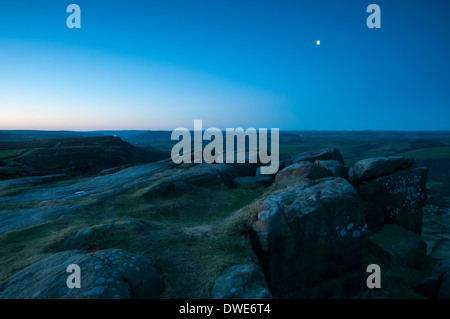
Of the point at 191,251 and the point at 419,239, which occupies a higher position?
the point at 191,251

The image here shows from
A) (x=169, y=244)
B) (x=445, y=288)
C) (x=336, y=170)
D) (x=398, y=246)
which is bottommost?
(x=445, y=288)

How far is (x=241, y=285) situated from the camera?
689 cm

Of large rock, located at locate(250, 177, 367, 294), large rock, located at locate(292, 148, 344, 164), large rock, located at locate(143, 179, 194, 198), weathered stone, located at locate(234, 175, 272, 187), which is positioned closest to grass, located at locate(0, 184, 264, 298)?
large rock, located at locate(250, 177, 367, 294)

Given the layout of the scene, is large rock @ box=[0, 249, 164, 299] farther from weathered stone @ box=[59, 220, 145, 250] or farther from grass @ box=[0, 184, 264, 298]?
weathered stone @ box=[59, 220, 145, 250]

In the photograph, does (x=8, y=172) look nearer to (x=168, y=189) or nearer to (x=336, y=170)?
(x=168, y=189)

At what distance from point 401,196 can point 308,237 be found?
894 centimetres

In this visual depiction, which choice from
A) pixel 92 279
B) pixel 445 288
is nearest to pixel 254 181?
pixel 445 288

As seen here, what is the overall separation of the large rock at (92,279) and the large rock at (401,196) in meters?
13.9

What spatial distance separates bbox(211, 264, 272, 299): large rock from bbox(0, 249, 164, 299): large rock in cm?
194

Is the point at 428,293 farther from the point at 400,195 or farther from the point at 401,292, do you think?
the point at 400,195

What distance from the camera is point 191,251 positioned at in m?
9.49

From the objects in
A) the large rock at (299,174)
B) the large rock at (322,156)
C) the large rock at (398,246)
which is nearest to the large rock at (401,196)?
the large rock at (398,246)
